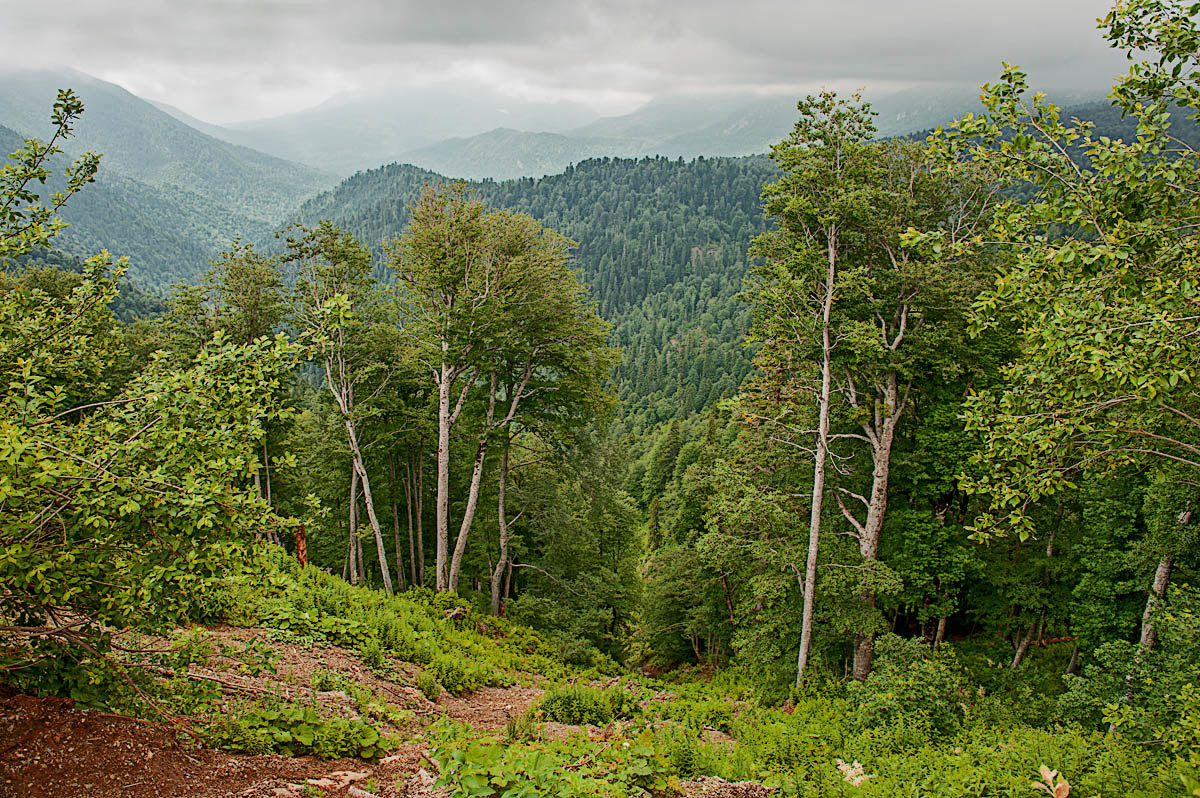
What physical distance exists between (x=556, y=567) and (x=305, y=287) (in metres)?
12.0

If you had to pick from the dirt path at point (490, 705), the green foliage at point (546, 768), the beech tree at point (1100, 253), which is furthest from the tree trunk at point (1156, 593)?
the dirt path at point (490, 705)

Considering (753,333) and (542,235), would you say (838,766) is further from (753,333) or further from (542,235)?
(542,235)

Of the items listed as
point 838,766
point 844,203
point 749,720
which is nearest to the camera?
point 838,766

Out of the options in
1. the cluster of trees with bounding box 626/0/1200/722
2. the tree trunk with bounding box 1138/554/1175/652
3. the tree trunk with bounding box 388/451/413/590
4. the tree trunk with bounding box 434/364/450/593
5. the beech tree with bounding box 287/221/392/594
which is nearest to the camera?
the cluster of trees with bounding box 626/0/1200/722

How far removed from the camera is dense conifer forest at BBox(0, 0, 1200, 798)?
462 centimetres

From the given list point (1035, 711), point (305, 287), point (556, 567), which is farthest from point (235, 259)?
point (1035, 711)

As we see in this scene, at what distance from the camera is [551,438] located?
18.7m

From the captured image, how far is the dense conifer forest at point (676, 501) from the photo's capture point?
4.62 meters

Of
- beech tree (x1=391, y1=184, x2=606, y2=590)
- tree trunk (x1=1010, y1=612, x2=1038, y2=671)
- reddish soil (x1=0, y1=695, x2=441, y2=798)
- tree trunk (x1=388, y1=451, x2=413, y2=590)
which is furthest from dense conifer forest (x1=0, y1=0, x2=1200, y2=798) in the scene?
tree trunk (x1=388, y1=451, x2=413, y2=590)

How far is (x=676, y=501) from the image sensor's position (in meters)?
27.6

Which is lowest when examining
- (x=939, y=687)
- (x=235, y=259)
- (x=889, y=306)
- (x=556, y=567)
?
(x=556, y=567)

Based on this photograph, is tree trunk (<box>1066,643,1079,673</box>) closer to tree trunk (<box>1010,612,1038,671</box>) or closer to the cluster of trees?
the cluster of trees

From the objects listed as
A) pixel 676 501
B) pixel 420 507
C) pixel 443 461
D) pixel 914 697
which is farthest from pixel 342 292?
pixel 914 697

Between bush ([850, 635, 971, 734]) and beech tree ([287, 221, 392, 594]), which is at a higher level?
beech tree ([287, 221, 392, 594])
